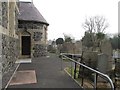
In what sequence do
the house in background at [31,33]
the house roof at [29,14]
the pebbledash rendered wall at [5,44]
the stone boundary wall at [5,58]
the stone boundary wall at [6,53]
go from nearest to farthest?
the pebbledash rendered wall at [5,44]
the stone boundary wall at [5,58]
the stone boundary wall at [6,53]
the house in background at [31,33]
the house roof at [29,14]

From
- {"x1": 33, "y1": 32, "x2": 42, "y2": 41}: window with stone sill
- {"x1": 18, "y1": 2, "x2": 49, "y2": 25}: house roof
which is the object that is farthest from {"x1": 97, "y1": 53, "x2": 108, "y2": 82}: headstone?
{"x1": 33, "y1": 32, "x2": 42, "y2": 41}: window with stone sill

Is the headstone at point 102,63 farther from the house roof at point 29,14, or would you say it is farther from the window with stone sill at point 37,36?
the window with stone sill at point 37,36

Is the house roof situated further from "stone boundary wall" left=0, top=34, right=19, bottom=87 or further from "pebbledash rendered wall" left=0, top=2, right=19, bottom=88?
"stone boundary wall" left=0, top=34, right=19, bottom=87

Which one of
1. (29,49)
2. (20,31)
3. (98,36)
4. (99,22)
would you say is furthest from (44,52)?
(99,22)

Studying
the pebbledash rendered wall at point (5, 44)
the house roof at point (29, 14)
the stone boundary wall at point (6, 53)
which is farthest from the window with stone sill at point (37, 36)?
the stone boundary wall at point (6, 53)

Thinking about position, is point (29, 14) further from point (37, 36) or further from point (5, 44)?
point (5, 44)

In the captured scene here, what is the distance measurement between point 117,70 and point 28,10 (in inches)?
699

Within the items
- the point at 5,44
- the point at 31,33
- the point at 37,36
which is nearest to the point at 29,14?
the point at 31,33

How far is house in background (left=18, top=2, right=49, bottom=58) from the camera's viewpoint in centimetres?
2304

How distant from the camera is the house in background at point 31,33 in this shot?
23.0 meters

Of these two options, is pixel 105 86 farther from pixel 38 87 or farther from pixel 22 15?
pixel 22 15

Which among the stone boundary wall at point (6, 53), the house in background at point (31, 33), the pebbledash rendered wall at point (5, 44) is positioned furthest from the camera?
the house in background at point (31, 33)

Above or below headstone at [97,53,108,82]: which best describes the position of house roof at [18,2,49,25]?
above

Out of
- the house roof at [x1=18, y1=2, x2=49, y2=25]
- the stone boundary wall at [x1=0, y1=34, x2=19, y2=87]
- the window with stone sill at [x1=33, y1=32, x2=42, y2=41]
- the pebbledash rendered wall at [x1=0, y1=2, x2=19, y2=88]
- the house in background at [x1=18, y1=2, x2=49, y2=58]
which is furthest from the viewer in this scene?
the window with stone sill at [x1=33, y1=32, x2=42, y2=41]
